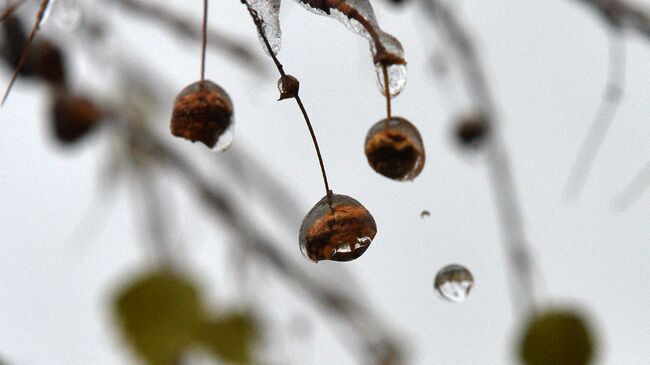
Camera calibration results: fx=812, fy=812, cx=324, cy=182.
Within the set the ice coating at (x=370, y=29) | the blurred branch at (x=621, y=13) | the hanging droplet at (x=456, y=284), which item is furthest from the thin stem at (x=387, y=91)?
the blurred branch at (x=621, y=13)

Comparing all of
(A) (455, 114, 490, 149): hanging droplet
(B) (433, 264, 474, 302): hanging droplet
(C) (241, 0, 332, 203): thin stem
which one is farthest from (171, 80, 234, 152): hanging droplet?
(A) (455, 114, 490, 149): hanging droplet

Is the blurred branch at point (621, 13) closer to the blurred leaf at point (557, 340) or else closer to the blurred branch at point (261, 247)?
the blurred leaf at point (557, 340)

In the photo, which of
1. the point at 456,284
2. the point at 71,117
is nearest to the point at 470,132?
the point at 71,117

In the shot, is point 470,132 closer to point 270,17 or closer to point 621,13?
point 621,13

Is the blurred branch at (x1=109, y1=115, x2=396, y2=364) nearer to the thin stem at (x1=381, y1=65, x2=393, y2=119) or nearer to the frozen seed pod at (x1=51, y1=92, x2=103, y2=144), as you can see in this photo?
the frozen seed pod at (x1=51, y1=92, x2=103, y2=144)

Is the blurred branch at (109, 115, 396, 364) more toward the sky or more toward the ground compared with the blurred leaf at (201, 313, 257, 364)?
more toward the sky

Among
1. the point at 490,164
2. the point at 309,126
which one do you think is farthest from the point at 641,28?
the point at 309,126

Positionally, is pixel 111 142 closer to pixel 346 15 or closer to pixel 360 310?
pixel 360 310
